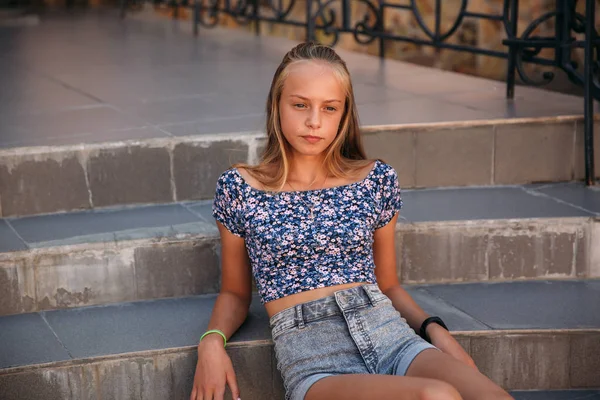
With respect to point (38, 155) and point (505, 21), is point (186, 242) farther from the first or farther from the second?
point (505, 21)

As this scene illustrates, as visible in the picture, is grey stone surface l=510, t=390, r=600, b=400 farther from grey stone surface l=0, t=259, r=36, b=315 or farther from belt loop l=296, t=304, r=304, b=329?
grey stone surface l=0, t=259, r=36, b=315

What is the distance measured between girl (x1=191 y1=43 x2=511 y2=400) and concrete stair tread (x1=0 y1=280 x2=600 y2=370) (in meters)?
0.26

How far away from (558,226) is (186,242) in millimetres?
1371

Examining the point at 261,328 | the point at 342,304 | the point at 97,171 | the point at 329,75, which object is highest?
the point at 329,75

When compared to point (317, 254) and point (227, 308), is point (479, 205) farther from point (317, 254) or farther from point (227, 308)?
point (227, 308)

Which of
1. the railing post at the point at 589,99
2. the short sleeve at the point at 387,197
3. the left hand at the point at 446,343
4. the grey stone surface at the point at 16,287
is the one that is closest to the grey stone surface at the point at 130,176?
the grey stone surface at the point at 16,287

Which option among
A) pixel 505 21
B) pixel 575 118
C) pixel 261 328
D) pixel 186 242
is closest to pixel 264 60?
pixel 505 21

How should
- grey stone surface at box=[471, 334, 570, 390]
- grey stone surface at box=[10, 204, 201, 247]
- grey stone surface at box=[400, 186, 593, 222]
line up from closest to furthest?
grey stone surface at box=[471, 334, 570, 390] → grey stone surface at box=[10, 204, 201, 247] → grey stone surface at box=[400, 186, 593, 222]

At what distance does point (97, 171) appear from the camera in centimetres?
361

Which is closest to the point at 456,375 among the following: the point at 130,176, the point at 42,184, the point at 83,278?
the point at 83,278

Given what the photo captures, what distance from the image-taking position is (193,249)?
324 cm

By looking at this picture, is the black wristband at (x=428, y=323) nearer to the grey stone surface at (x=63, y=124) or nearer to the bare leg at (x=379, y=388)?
the bare leg at (x=379, y=388)

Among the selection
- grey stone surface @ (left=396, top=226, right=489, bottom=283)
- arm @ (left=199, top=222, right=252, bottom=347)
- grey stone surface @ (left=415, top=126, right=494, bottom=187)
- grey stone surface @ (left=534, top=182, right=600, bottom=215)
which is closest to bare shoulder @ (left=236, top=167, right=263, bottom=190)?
arm @ (left=199, top=222, right=252, bottom=347)

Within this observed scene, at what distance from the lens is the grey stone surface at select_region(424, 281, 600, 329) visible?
296 cm
